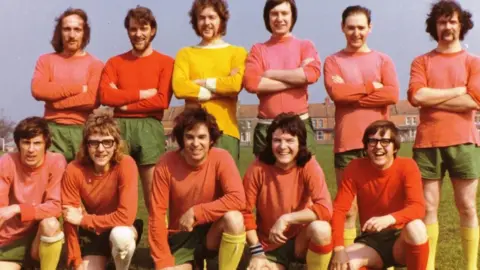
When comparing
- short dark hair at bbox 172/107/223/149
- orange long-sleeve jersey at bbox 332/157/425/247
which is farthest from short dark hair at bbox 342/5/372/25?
short dark hair at bbox 172/107/223/149

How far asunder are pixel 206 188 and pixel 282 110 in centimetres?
104

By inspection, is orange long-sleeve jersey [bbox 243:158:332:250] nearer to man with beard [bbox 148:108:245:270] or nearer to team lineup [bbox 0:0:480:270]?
team lineup [bbox 0:0:480:270]

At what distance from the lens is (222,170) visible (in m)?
4.86

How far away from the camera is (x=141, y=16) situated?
18.4ft

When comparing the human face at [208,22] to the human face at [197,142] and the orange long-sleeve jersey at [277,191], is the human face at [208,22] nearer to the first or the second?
the human face at [197,142]

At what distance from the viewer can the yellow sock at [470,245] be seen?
5.35 m

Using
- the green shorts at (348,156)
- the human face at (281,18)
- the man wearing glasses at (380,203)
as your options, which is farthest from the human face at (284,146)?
the human face at (281,18)

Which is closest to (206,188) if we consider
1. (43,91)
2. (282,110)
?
(282,110)

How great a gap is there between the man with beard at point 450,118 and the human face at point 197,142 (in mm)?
1896

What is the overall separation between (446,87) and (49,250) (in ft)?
12.0

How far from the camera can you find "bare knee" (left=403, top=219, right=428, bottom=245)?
4.45 meters

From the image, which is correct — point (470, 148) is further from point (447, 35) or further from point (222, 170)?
point (222, 170)

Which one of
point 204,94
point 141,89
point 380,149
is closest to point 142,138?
point 141,89

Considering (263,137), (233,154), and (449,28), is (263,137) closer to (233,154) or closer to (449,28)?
(233,154)
